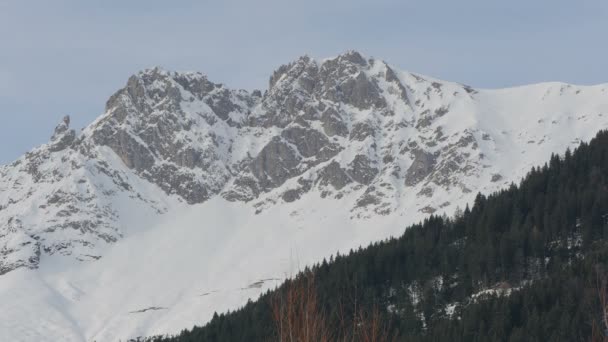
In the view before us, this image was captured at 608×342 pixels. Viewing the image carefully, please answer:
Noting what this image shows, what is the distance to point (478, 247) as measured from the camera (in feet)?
433

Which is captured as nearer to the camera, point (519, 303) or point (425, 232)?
point (519, 303)

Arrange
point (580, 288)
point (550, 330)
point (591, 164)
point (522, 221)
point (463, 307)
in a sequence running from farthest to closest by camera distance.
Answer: point (591, 164) → point (522, 221) → point (463, 307) → point (580, 288) → point (550, 330)

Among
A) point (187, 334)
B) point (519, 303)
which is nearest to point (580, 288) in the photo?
point (519, 303)

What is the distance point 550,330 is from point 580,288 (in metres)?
9.29

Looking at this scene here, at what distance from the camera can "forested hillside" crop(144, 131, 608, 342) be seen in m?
99.3

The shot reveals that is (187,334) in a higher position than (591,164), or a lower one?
lower

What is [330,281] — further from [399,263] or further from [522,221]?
[522,221]

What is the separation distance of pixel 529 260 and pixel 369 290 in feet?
74.8

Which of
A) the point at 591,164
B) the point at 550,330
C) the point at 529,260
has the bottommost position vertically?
the point at 550,330

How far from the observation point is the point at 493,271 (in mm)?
124875

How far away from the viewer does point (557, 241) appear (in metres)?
128

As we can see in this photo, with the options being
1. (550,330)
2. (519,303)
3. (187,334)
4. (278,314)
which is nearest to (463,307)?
(519,303)

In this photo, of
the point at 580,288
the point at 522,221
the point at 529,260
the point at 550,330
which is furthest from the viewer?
the point at 522,221

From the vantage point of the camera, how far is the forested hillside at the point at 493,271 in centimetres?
9931
